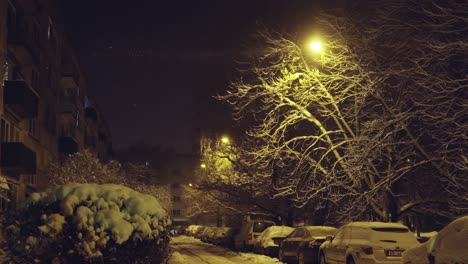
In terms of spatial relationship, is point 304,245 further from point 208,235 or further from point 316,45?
point 208,235

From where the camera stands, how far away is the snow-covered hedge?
896 centimetres

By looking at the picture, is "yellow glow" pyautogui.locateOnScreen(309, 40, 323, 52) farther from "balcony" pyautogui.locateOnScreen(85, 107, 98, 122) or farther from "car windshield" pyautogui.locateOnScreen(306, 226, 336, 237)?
"balcony" pyautogui.locateOnScreen(85, 107, 98, 122)

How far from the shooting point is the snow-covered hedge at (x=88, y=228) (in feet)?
29.4

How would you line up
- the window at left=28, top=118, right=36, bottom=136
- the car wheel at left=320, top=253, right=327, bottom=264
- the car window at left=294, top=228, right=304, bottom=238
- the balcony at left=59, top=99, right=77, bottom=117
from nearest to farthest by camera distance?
the car wheel at left=320, top=253, right=327, bottom=264 < the car window at left=294, top=228, right=304, bottom=238 < the window at left=28, top=118, right=36, bottom=136 < the balcony at left=59, top=99, right=77, bottom=117

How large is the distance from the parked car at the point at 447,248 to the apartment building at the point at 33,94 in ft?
38.7

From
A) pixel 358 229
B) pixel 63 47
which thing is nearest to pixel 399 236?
pixel 358 229

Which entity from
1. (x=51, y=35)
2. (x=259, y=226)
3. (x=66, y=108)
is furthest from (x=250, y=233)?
(x=51, y=35)

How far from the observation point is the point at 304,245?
2091cm

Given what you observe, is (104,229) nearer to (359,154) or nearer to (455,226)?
(455,226)

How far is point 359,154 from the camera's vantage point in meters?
20.8

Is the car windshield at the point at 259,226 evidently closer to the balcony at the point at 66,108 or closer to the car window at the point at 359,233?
the car window at the point at 359,233

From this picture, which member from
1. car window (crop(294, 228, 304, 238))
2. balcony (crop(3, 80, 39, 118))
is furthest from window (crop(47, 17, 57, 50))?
car window (crop(294, 228, 304, 238))

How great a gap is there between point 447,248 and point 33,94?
22931 millimetres

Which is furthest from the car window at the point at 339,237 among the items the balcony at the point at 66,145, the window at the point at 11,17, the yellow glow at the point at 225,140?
the balcony at the point at 66,145
